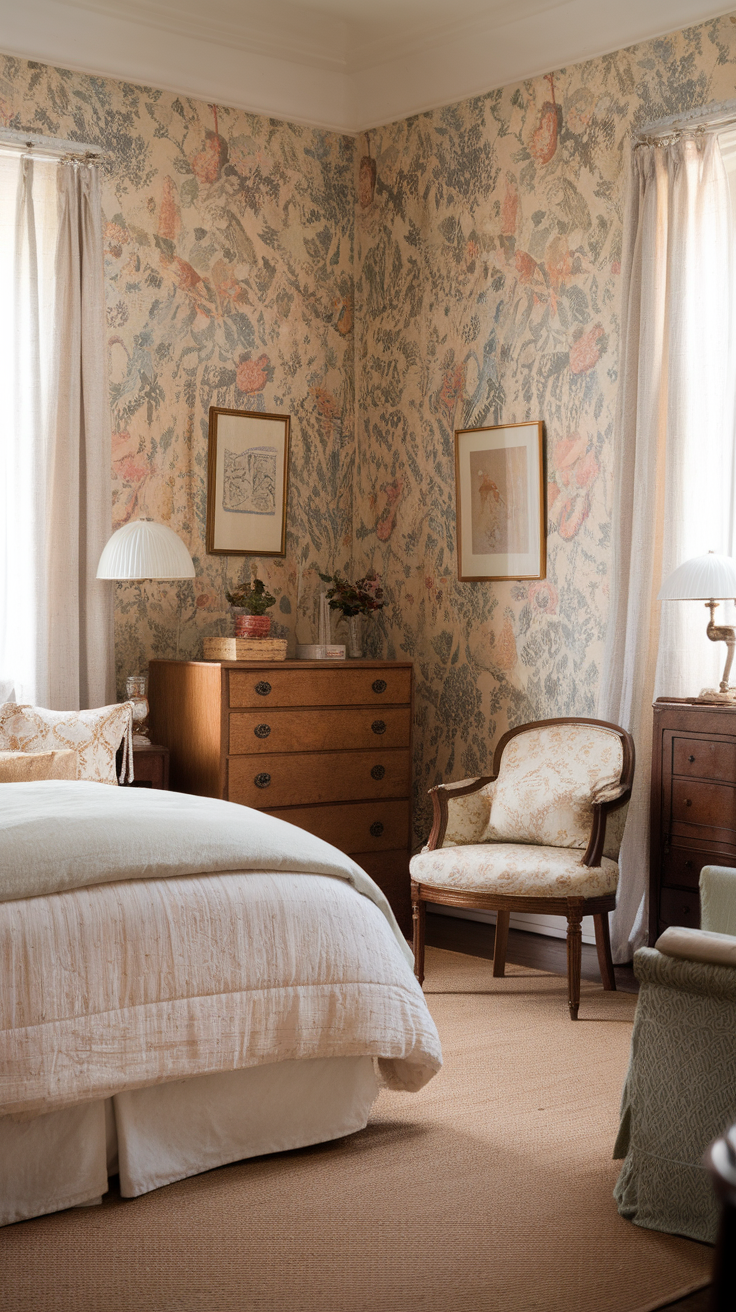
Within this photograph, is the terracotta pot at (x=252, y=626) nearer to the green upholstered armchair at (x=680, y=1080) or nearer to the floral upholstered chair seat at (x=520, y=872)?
the floral upholstered chair seat at (x=520, y=872)

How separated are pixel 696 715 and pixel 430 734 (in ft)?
6.33

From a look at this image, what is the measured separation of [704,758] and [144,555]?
7.55 feet

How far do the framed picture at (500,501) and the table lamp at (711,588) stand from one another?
1.12m

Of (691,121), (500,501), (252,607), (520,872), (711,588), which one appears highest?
(691,121)

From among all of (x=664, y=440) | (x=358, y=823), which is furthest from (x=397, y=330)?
(x=358, y=823)

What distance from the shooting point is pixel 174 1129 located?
2902mm

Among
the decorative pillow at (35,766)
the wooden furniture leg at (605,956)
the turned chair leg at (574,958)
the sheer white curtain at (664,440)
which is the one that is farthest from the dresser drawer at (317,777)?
the turned chair leg at (574,958)

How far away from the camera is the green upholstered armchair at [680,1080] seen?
261 cm

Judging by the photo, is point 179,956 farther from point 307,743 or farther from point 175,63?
point 175,63

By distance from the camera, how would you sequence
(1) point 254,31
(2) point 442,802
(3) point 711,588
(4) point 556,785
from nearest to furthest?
(3) point 711,588 < (4) point 556,785 < (2) point 442,802 < (1) point 254,31

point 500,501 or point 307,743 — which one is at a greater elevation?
point 500,501

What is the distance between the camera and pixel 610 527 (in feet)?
17.0

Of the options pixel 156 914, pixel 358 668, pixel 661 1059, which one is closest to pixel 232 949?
pixel 156 914

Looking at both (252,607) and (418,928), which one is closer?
(418,928)
